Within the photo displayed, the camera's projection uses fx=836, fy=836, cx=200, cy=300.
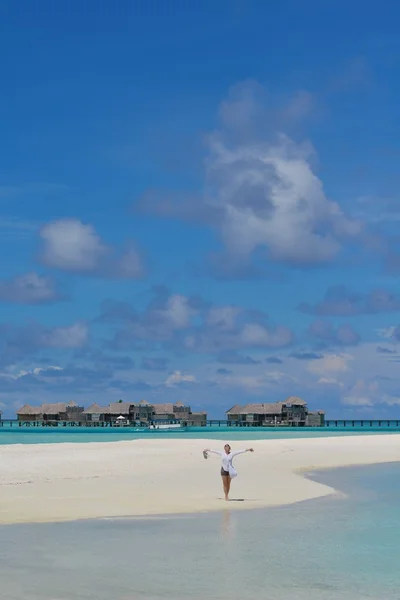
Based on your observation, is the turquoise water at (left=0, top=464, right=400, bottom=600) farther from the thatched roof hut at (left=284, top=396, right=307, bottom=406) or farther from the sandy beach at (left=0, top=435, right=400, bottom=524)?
the thatched roof hut at (left=284, top=396, right=307, bottom=406)

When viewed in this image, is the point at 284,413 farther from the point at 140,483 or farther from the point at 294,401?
the point at 140,483

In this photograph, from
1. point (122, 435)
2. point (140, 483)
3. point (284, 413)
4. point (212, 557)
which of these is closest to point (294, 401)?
point (284, 413)

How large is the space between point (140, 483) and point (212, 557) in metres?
15.3

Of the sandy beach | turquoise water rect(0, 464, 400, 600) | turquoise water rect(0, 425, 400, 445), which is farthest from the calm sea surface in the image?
turquoise water rect(0, 464, 400, 600)

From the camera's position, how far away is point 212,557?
49.0 feet

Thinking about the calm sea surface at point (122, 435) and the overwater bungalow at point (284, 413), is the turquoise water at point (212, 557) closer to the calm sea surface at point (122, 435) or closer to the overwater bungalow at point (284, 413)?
the calm sea surface at point (122, 435)

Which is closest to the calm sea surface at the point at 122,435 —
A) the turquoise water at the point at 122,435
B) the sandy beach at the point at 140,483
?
the turquoise water at the point at 122,435

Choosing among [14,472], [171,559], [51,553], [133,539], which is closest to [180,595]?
[171,559]

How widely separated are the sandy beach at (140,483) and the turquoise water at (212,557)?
85.6 inches

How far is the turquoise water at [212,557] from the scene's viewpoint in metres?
12.3

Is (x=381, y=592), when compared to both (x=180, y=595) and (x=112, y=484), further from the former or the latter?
(x=112, y=484)

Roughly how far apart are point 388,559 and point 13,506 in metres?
10.8

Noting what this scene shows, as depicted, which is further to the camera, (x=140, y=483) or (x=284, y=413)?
(x=284, y=413)

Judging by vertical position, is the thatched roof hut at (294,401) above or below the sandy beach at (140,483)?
above
